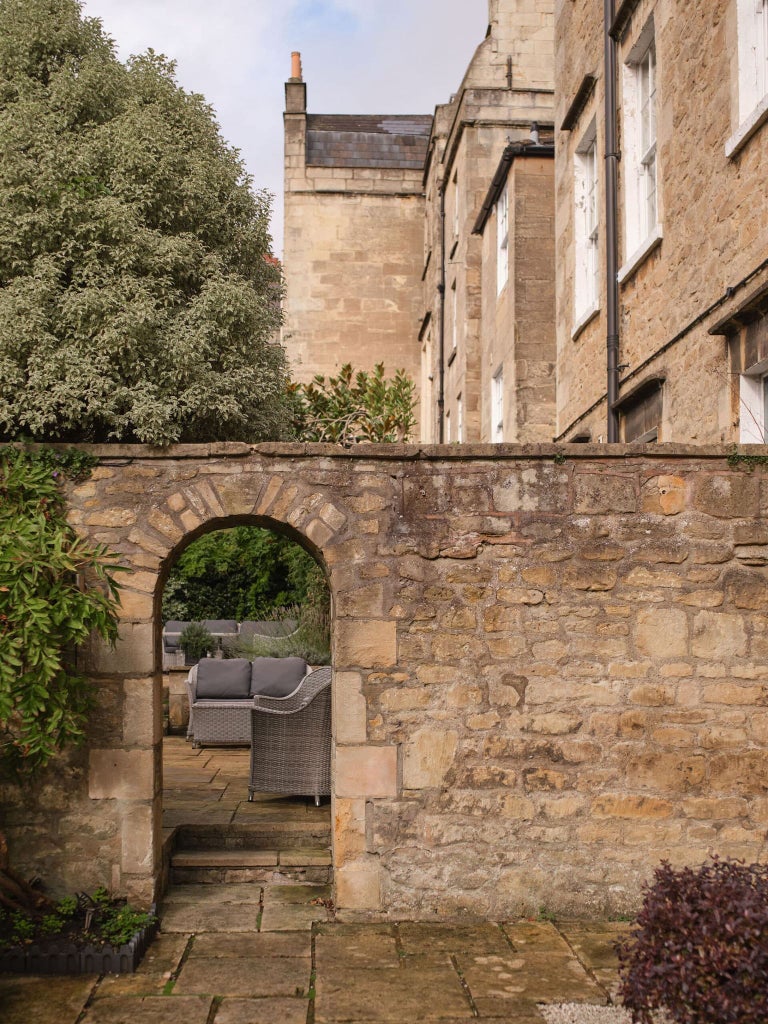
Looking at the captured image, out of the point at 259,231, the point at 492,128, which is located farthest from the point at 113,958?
the point at 492,128

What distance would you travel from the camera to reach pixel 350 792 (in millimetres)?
5613

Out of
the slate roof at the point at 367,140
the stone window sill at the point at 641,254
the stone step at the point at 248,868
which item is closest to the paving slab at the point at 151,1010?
the stone step at the point at 248,868

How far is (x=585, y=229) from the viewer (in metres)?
10.2

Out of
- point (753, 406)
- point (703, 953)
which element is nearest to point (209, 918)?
point (703, 953)

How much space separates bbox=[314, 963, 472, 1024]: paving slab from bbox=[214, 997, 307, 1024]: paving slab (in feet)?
0.28

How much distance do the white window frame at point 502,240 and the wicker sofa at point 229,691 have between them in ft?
20.6

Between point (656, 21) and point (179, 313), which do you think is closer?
Answer: point (179, 313)

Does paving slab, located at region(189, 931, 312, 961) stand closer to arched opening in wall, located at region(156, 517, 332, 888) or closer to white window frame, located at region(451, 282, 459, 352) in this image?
arched opening in wall, located at region(156, 517, 332, 888)

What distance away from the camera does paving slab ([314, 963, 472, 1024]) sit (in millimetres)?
4434

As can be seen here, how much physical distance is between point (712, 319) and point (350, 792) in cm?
400

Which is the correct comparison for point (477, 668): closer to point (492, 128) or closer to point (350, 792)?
point (350, 792)

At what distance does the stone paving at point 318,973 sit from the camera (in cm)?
447

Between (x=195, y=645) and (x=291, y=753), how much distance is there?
586cm

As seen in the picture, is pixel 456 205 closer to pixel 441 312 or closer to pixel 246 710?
pixel 441 312
